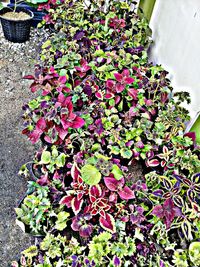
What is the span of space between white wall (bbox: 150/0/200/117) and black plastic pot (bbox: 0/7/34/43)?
3.91 ft

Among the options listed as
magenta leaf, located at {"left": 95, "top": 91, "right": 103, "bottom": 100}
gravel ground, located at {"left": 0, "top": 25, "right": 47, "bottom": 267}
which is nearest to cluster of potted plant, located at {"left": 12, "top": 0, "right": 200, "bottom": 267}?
magenta leaf, located at {"left": 95, "top": 91, "right": 103, "bottom": 100}

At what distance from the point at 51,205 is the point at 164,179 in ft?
1.53

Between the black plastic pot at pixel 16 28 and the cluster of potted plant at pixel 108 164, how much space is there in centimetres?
87

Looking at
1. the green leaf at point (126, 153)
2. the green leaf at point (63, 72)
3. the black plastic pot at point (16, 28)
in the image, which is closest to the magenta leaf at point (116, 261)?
the green leaf at point (126, 153)

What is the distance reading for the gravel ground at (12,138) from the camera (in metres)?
1.56

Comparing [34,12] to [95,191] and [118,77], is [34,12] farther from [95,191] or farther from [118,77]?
[95,191]

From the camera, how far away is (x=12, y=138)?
200cm

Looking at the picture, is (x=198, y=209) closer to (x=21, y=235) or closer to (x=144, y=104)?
(x=144, y=104)

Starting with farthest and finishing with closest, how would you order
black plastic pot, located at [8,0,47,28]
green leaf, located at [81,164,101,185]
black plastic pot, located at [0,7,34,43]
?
black plastic pot, located at [8,0,47,28]
black plastic pot, located at [0,7,34,43]
green leaf, located at [81,164,101,185]

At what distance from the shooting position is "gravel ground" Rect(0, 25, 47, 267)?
5.10ft

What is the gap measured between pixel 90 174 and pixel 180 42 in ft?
3.01

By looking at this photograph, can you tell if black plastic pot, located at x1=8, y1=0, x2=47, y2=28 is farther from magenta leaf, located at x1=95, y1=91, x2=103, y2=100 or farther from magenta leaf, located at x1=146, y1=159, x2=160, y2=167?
magenta leaf, located at x1=146, y1=159, x2=160, y2=167

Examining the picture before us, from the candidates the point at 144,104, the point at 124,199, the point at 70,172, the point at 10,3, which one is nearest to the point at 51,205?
the point at 70,172

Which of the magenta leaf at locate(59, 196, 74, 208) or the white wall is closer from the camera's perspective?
the magenta leaf at locate(59, 196, 74, 208)
